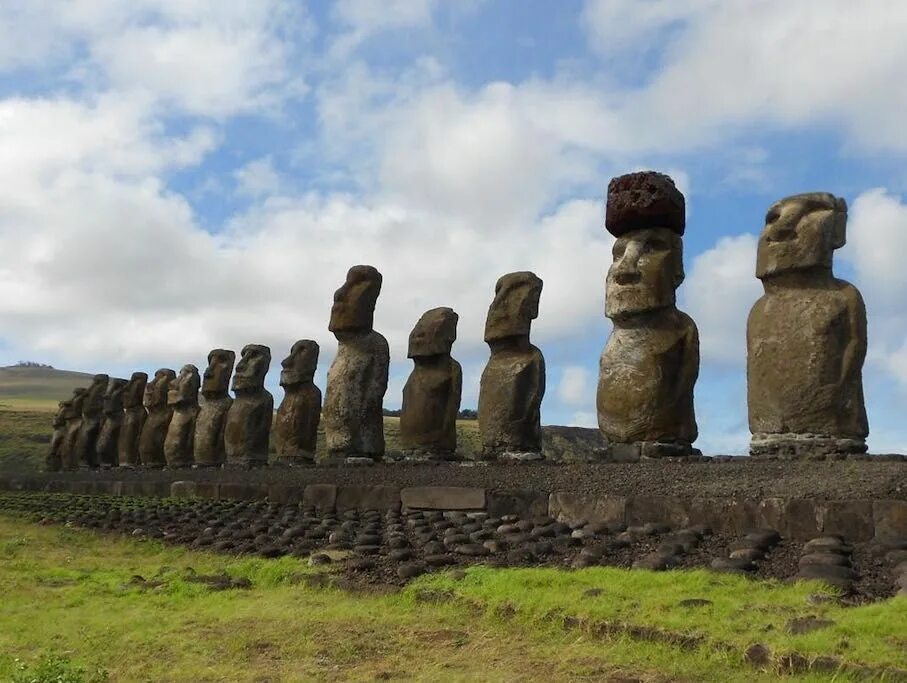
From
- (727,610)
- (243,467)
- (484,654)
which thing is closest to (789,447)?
(727,610)

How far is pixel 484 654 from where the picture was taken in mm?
3945

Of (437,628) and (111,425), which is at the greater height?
(111,425)

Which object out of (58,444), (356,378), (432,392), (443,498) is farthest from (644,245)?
(58,444)

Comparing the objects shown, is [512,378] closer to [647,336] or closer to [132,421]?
[647,336]

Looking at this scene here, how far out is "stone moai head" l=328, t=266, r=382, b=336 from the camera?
15.1 meters

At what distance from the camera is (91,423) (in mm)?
26531

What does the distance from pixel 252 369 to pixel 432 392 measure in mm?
6485

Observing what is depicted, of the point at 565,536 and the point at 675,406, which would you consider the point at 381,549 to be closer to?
the point at 565,536

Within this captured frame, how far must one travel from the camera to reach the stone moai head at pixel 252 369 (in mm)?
18609

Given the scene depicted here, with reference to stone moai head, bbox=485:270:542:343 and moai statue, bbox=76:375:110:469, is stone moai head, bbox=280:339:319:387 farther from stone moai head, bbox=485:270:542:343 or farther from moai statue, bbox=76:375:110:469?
moai statue, bbox=76:375:110:469

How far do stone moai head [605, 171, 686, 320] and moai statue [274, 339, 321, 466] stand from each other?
752 cm

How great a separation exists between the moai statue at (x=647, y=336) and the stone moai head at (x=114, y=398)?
61.9 feet

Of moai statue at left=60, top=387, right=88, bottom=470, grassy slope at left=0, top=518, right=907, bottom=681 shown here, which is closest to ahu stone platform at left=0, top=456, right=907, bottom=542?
grassy slope at left=0, top=518, right=907, bottom=681

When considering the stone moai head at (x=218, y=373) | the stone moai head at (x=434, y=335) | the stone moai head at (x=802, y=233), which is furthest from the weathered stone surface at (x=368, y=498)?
the stone moai head at (x=218, y=373)
